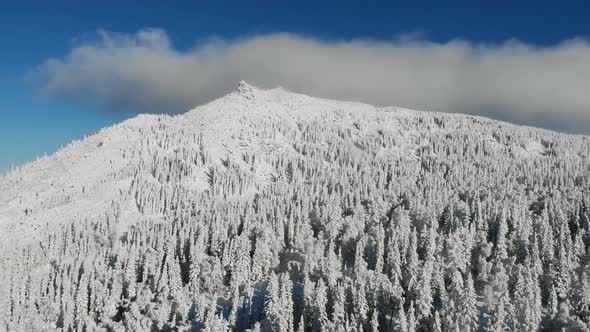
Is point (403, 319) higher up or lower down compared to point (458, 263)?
lower down

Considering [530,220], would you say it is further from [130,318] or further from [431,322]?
[130,318]

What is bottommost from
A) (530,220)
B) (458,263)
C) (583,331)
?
(583,331)

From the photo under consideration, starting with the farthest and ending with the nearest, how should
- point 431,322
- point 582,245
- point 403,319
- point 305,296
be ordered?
point 582,245, point 305,296, point 431,322, point 403,319

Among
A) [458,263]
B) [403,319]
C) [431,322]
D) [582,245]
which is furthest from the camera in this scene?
[582,245]

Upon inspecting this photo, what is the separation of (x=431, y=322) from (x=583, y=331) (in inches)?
1493

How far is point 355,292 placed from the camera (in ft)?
456

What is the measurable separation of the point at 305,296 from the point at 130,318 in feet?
208

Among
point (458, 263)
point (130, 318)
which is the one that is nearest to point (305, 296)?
point (458, 263)

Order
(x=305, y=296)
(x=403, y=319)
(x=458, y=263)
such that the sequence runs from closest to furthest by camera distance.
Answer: (x=403, y=319) → (x=305, y=296) → (x=458, y=263)

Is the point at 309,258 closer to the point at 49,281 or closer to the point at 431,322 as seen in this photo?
the point at 431,322

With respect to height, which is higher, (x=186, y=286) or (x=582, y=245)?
(x=582, y=245)

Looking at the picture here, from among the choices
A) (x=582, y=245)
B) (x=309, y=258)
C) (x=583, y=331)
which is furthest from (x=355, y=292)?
(x=582, y=245)

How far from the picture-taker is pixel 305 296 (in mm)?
138875

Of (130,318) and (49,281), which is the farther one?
(49,281)
